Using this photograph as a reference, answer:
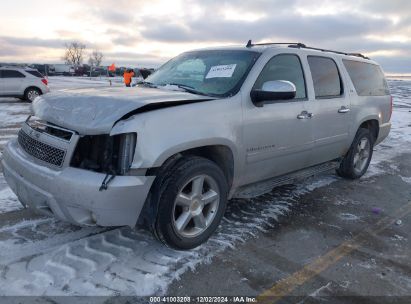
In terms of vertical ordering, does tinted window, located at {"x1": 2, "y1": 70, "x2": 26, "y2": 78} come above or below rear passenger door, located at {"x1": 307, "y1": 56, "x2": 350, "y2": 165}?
above

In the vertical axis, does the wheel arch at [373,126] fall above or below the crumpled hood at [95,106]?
below

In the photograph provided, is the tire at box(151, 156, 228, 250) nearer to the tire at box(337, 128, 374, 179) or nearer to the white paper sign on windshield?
the white paper sign on windshield

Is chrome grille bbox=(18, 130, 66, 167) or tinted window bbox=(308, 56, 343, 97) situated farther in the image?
tinted window bbox=(308, 56, 343, 97)

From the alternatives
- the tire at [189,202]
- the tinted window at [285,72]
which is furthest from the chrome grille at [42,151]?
the tinted window at [285,72]

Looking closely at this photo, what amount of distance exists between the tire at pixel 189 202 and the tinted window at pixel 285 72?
1084mm

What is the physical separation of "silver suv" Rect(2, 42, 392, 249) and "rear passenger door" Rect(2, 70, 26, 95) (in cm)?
1401

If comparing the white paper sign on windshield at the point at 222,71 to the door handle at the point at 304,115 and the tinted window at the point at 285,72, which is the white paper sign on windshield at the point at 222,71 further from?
the door handle at the point at 304,115

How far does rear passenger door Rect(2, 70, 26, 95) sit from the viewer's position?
55.0ft

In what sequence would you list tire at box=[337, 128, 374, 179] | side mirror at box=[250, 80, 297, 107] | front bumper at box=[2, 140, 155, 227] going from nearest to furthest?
front bumper at box=[2, 140, 155, 227], side mirror at box=[250, 80, 297, 107], tire at box=[337, 128, 374, 179]

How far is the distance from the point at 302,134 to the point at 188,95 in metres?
1.54

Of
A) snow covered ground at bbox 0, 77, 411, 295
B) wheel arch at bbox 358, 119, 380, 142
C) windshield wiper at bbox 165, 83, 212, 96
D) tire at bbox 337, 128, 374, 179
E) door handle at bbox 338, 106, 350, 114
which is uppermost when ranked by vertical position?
windshield wiper at bbox 165, 83, 212, 96

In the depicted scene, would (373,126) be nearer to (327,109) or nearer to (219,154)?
(327,109)

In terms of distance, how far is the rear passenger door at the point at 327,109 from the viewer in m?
4.82

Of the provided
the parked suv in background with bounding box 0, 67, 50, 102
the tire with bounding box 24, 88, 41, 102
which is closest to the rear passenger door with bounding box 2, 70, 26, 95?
the parked suv in background with bounding box 0, 67, 50, 102
